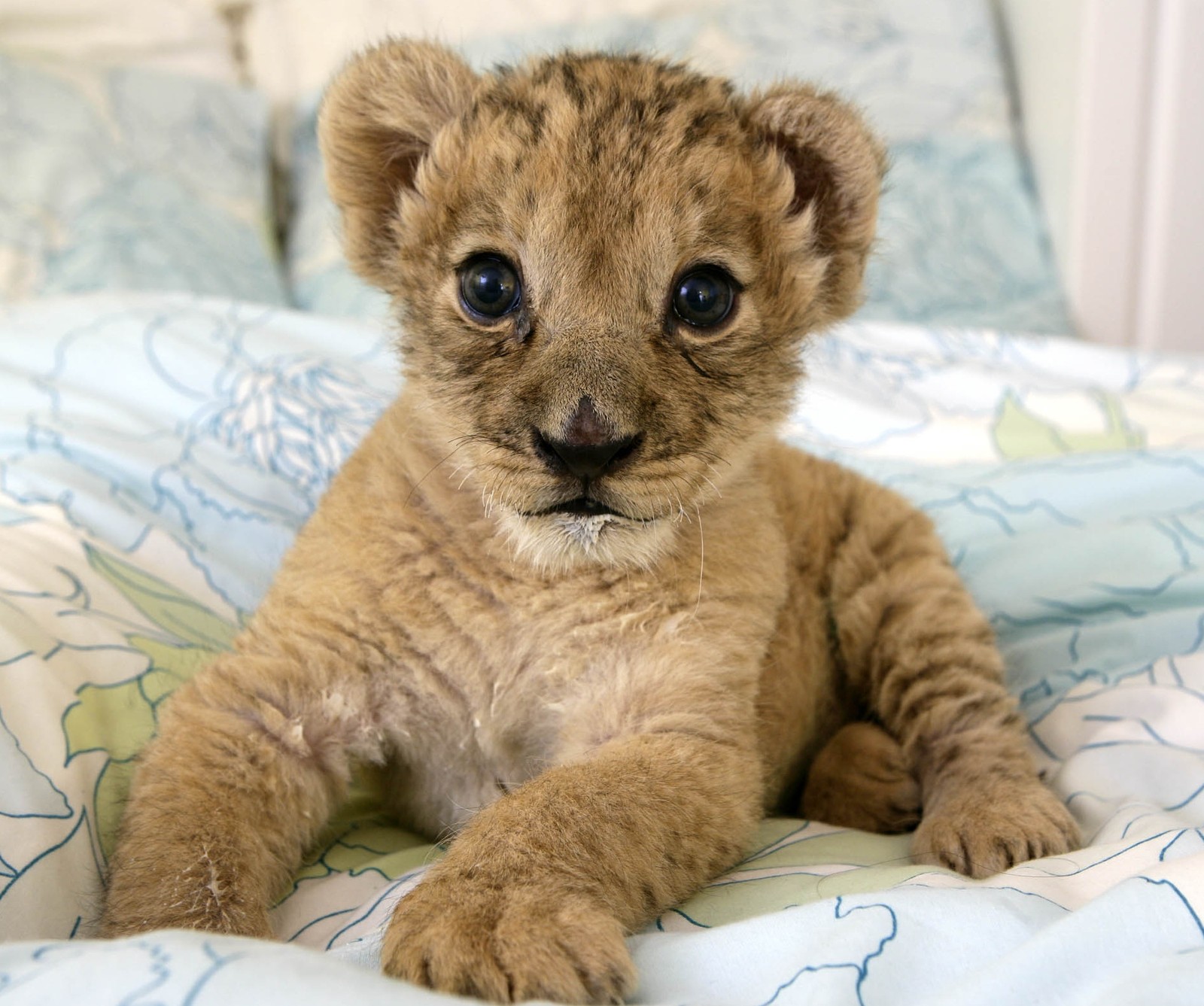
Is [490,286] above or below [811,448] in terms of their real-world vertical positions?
above

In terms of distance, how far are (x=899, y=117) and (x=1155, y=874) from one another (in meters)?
4.06

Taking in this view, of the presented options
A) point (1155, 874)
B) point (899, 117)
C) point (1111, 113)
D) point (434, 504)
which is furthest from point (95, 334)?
point (1111, 113)

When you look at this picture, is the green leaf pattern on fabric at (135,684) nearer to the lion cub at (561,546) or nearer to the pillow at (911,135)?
the lion cub at (561,546)

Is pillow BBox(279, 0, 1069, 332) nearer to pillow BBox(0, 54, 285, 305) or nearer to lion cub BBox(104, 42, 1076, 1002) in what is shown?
pillow BBox(0, 54, 285, 305)

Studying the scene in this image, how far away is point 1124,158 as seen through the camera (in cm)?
448

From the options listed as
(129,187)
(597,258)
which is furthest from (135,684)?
(129,187)

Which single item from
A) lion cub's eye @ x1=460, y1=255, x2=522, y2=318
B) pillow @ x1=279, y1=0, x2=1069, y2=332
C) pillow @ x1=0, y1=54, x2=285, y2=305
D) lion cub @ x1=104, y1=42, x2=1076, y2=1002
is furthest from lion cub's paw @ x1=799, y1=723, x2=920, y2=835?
pillow @ x1=0, y1=54, x2=285, y2=305

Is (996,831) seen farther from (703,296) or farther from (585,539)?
(703,296)

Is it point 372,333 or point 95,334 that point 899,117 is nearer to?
point 372,333

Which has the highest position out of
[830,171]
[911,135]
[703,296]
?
[911,135]

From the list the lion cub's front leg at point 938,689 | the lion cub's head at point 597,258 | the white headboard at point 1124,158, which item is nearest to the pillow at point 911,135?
the white headboard at point 1124,158

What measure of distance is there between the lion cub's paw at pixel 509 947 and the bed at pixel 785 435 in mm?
80

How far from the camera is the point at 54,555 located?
6.32ft

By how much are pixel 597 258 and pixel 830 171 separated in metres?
0.53
